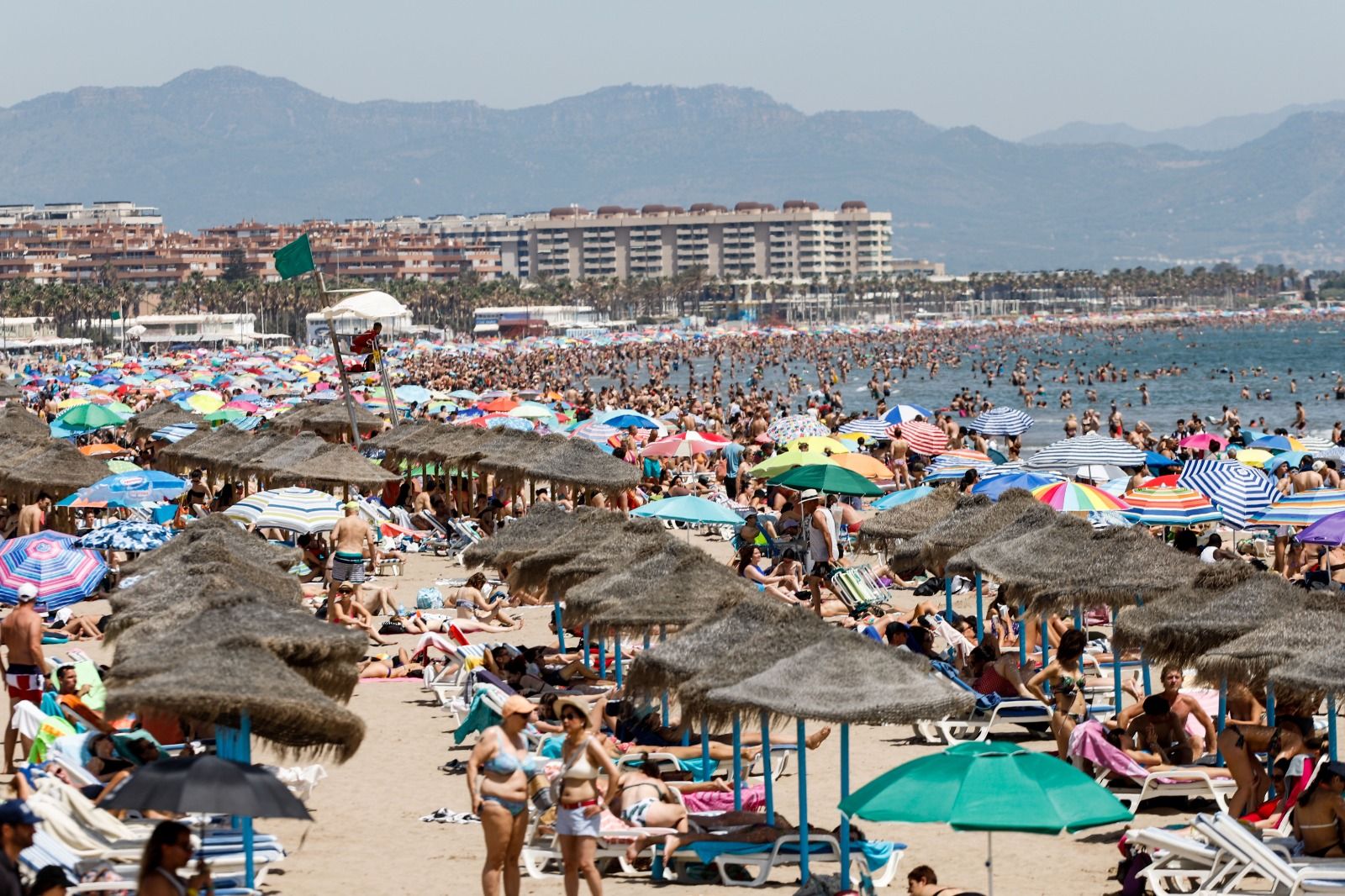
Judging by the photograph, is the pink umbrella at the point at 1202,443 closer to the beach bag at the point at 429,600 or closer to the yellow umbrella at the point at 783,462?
the yellow umbrella at the point at 783,462

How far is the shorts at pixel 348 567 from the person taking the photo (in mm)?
17266

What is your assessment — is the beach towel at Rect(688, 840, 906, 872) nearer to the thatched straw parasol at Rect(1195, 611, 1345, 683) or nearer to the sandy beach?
the sandy beach

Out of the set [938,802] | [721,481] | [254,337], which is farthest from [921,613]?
[254,337]

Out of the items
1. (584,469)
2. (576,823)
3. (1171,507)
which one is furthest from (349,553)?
(576,823)

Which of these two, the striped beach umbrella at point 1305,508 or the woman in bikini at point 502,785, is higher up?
the woman in bikini at point 502,785

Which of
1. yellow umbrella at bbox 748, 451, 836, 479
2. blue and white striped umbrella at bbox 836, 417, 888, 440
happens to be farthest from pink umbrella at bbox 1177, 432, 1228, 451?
yellow umbrella at bbox 748, 451, 836, 479

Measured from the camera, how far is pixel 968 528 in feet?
46.8

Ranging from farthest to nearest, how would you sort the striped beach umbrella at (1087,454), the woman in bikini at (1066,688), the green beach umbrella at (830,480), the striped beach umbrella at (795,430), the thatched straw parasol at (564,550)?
1. the striped beach umbrella at (795,430)
2. the striped beach umbrella at (1087,454)
3. the green beach umbrella at (830,480)
4. the thatched straw parasol at (564,550)
5. the woman in bikini at (1066,688)

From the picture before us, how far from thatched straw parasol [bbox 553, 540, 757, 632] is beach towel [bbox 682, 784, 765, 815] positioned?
1.17 metres

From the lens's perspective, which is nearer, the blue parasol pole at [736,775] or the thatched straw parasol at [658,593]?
the blue parasol pole at [736,775]

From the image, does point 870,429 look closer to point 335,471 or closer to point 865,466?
point 865,466

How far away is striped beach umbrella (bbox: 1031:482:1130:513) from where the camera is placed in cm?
1625

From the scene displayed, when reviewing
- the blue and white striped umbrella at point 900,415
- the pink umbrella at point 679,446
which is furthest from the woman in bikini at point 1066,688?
the blue and white striped umbrella at point 900,415

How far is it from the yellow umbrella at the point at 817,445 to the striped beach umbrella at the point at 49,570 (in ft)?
28.2
